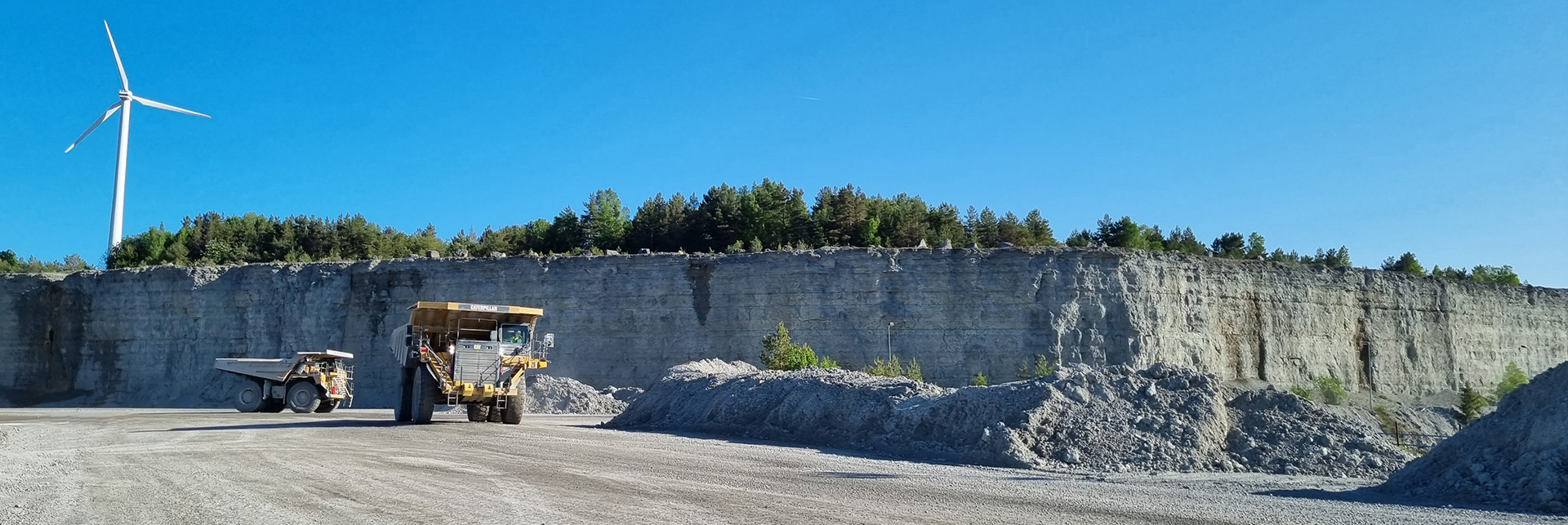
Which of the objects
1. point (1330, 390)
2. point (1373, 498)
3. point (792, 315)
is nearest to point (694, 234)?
point (792, 315)

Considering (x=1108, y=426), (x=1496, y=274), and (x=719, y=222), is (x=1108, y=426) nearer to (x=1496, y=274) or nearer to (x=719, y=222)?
(x=719, y=222)

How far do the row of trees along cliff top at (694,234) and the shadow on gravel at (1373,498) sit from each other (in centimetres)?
3930

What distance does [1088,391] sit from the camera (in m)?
15.1

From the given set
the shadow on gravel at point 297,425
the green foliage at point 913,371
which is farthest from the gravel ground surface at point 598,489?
the green foliage at point 913,371

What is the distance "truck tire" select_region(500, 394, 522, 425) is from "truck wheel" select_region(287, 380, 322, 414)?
10.8m

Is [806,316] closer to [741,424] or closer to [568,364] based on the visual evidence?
[568,364]

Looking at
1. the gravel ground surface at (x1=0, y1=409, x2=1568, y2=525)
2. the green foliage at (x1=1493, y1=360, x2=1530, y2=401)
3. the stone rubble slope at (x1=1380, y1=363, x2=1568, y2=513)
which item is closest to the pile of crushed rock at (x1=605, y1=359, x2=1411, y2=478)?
the gravel ground surface at (x1=0, y1=409, x2=1568, y2=525)

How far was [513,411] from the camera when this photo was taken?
72.3 feet

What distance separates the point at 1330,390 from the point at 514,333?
117 feet

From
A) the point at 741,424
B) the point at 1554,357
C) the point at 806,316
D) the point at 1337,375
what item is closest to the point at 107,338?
the point at 806,316

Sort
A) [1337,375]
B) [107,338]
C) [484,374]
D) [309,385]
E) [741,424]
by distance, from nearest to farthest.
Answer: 1. [741,424]
2. [484,374]
3. [309,385]
4. [1337,375]
5. [107,338]

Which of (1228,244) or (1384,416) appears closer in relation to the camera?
(1384,416)

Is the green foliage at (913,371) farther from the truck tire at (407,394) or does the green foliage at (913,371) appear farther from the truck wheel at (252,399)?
the truck wheel at (252,399)

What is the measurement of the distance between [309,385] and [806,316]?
749 inches
